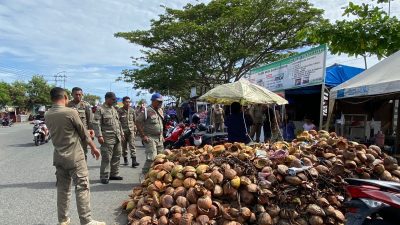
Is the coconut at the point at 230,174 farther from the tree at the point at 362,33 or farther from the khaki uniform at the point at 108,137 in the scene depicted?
the tree at the point at 362,33

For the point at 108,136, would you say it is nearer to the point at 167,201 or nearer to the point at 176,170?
the point at 176,170

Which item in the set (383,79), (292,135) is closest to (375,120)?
(292,135)

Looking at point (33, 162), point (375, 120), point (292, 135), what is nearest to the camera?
point (33, 162)

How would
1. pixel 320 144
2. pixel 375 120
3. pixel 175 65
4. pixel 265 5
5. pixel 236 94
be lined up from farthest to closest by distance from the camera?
1. pixel 175 65
2. pixel 265 5
3. pixel 375 120
4. pixel 236 94
5. pixel 320 144

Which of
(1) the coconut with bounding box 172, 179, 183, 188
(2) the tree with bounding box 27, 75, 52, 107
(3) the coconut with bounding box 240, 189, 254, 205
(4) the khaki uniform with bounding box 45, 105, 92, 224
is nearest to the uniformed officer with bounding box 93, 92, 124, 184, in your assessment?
(4) the khaki uniform with bounding box 45, 105, 92, 224

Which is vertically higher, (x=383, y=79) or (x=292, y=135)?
(x=383, y=79)

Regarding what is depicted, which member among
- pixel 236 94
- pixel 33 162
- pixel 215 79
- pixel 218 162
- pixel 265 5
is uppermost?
pixel 265 5

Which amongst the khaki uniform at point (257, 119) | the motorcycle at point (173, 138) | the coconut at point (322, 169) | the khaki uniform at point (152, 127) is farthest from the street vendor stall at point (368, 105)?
the motorcycle at point (173, 138)

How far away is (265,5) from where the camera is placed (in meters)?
21.4

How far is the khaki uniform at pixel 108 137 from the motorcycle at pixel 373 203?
5.25m

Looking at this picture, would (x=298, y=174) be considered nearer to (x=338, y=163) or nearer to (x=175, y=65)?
(x=338, y=163)

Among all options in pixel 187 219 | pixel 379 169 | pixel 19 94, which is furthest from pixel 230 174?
pixel 19 94

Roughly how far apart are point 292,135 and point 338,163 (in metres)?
10.2

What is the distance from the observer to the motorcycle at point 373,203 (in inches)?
124
